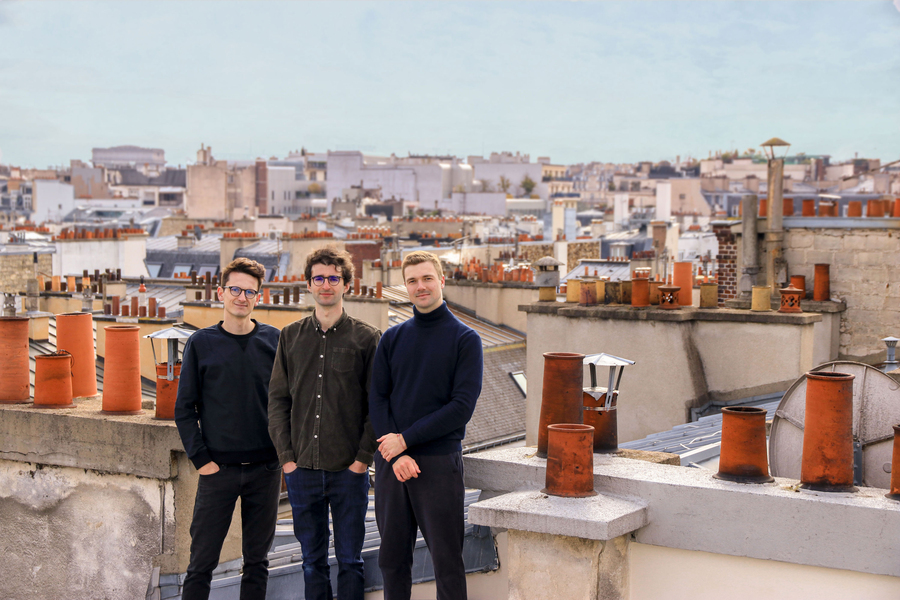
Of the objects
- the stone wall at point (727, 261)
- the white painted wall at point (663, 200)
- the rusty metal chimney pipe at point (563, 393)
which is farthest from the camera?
the white painted wall at point (663, 200)

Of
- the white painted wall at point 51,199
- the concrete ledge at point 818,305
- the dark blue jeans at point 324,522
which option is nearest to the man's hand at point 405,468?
the dark blue jeans at point 324,522

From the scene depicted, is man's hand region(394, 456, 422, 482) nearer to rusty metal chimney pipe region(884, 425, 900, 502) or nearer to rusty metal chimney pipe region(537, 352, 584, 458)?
rusty metal chimney pipe region(537, 352, 584, 458)

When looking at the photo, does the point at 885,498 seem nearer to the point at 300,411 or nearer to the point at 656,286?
the point at 300,411

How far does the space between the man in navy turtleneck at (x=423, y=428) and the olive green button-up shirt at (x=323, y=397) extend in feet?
0.77

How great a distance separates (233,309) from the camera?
4762 mm

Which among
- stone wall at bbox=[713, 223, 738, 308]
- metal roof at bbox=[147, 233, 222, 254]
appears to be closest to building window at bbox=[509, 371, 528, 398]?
stone wall at bbox=[713, 223, 738, 308]

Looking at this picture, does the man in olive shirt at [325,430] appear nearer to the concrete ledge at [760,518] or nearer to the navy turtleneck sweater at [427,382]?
the navy turtleneck sweater at [427,382]

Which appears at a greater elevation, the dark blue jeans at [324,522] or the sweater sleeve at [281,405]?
the sweater sleeve at [281,405]

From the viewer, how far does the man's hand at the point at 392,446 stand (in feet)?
13.8

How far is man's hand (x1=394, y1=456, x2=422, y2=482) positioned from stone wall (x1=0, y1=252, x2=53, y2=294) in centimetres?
2611

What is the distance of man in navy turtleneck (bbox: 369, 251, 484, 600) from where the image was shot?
13.8 feet

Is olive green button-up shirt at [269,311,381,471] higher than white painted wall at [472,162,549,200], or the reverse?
white painted wall at [472,162,549,200]

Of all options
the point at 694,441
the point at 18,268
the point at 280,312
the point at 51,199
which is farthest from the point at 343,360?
the point at 51,199

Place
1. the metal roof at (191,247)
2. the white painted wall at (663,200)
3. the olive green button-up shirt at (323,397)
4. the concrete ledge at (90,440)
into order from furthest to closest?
the white painted wall at (663,200) → the metal roof at (191,247) → the concrete ledge at (90,440) → the olive green button-up shirt at (323,397)
